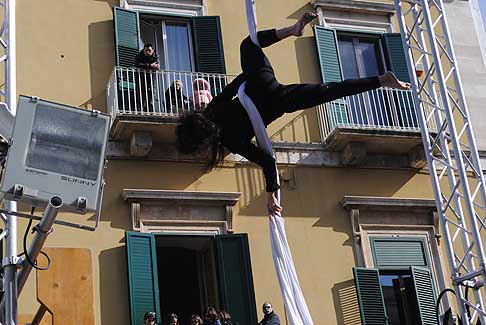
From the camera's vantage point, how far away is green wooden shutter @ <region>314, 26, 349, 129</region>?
45.1 ft

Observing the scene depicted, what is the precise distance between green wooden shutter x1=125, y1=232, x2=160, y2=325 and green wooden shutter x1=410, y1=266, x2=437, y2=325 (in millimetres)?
3748

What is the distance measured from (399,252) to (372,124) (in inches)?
78.6

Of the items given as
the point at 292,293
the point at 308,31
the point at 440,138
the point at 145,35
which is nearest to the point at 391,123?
the point at 308,31

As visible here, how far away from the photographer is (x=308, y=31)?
47.2 feet

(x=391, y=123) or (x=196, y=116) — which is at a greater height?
(x=391, y=123)

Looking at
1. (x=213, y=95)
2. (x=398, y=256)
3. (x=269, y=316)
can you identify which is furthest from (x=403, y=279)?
(x=213, y=95)

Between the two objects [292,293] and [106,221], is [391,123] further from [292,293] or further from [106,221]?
[292,293]

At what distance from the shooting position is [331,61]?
14.2m

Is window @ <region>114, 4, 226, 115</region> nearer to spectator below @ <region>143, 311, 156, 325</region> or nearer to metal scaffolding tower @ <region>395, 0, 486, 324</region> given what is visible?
spectator below @ <region>143, 311, 156, 325</region>

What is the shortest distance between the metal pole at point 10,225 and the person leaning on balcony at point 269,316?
4229 millimetres

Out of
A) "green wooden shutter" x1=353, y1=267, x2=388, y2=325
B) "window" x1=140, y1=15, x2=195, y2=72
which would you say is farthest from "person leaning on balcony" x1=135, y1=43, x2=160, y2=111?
"green wooden shutter" x1=353, y1=267, x2=388, y2=325

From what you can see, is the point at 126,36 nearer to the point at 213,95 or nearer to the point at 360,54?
the point at 213,95

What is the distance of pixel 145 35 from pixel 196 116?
27.2ft

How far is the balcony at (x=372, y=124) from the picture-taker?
1319cm
